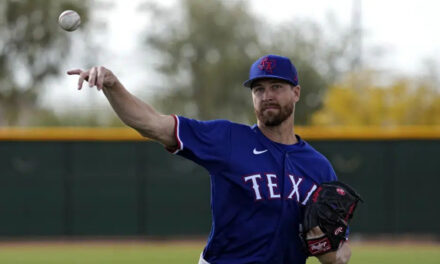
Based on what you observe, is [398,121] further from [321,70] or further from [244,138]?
[244,138]

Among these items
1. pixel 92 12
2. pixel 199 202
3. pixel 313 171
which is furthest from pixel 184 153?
pixel 92 12

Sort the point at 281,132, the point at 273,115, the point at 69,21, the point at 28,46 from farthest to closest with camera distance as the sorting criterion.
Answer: the point at 28,46
the point at 281,132
the point at 273,115
the point at 69,21

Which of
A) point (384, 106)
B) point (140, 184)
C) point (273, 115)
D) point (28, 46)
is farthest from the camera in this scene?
point (28, 46)

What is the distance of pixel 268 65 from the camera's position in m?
4.27

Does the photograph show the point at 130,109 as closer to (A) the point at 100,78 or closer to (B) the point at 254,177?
(A) the point at 100,78

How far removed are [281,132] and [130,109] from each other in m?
0.90

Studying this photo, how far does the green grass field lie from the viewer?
10727 mm

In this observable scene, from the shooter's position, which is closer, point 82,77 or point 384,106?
point 82,77

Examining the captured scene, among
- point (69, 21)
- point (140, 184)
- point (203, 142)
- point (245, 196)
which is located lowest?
point (140, 184)

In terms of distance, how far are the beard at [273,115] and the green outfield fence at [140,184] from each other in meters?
9.98

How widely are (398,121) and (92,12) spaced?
14.0 metres

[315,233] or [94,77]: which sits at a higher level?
[94,77]

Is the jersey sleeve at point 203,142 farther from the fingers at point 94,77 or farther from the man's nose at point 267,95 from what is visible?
the fingers at point 94,77

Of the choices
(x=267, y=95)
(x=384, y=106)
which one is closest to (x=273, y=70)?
(x=267, y=95)
